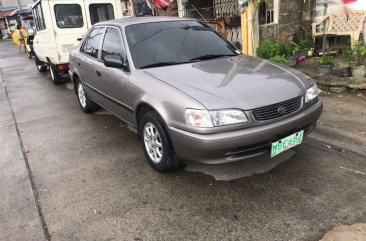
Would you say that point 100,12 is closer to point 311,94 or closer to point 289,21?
point 289,21

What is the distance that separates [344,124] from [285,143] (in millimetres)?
1702

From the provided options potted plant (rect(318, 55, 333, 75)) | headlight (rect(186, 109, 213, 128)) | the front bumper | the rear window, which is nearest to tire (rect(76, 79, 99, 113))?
the rear window

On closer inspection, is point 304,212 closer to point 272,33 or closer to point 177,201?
point 177,201

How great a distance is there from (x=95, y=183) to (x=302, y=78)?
2532mm

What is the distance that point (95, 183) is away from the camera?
12.2ft

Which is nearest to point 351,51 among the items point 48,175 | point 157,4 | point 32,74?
point 48,175

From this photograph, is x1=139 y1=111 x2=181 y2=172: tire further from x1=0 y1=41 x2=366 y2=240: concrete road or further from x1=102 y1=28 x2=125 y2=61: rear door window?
x1=102 y1=28 x2=125 y2=61: rear door window

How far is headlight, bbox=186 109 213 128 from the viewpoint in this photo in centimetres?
304

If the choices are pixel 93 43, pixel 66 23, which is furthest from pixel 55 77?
pixel 93 43

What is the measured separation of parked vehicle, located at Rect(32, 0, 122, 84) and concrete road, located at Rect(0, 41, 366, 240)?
4.21 m

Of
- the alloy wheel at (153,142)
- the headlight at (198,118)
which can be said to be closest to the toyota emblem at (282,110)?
the headlight at (198,118)

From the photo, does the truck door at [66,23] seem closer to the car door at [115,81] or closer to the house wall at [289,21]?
the car door at [115,81]

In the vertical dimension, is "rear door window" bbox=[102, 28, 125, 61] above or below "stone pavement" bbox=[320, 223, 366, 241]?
above

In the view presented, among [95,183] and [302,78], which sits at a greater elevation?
[302,78]
